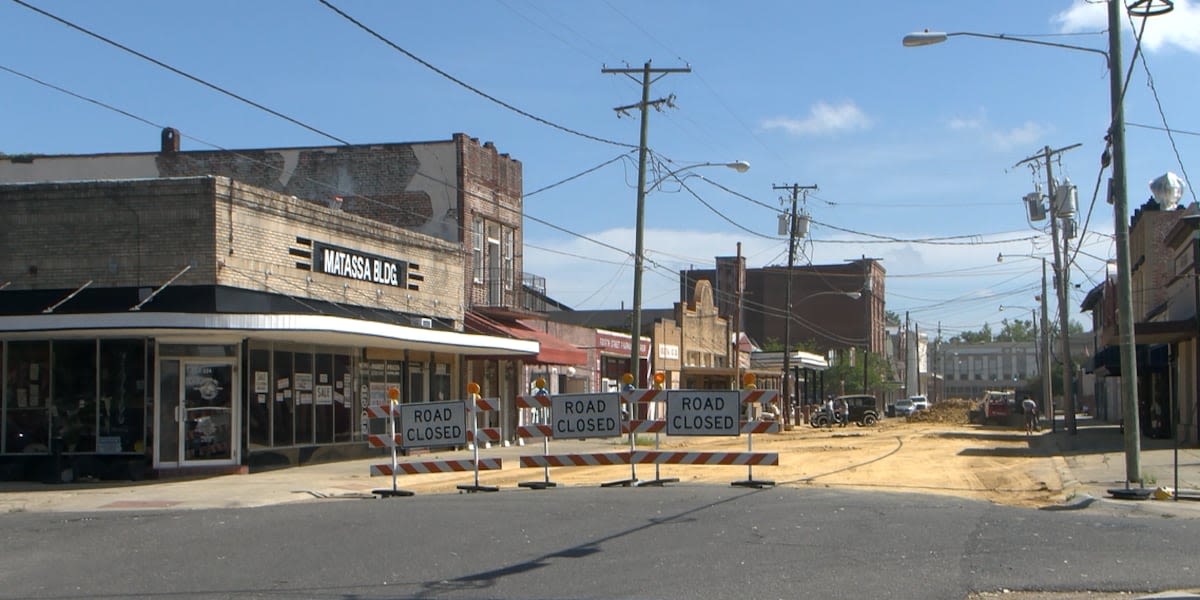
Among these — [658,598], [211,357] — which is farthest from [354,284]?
[658,598]

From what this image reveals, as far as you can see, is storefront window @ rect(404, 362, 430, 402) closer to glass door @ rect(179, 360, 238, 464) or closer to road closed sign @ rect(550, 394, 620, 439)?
glass door @ rect(179, 360, 238, 464)

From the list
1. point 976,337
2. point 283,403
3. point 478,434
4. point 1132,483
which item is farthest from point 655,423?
point 976,337

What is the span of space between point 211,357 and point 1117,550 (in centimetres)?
1696

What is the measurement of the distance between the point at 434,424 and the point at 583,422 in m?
2.41

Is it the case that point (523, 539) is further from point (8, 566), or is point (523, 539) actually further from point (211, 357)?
point (211, 357)

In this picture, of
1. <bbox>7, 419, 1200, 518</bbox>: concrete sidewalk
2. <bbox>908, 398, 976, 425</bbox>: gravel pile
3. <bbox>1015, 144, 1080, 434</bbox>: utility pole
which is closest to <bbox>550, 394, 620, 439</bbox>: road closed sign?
<bbox>7, 419, 1200, 518</bbox>: concrete sidewalk

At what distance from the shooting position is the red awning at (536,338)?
33.2 metres

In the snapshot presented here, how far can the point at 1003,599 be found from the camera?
29.7ft

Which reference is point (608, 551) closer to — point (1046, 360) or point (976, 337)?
point (1046, 360)

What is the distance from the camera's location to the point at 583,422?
1892cm

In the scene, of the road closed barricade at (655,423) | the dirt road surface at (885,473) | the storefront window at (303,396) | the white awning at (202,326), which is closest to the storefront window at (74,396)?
the white awning at (202,326)

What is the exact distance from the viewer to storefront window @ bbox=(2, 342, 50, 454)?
2228cm

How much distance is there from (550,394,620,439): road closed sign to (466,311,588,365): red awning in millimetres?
13726

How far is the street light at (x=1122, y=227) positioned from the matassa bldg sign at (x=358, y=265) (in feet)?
44.4
